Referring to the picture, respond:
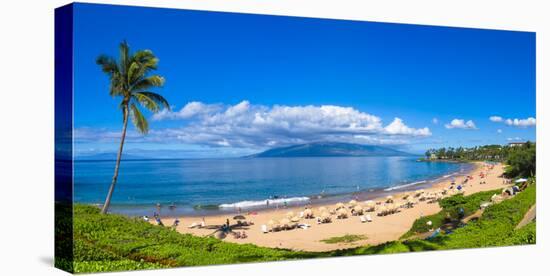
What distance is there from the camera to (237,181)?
10938 mm

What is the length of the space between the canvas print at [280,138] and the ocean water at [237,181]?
21mm

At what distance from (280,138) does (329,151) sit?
0.89 meters

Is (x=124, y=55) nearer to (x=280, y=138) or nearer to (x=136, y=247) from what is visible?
(x=136, y=247)

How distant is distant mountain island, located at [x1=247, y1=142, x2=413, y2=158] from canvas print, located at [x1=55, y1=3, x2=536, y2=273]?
0.02m

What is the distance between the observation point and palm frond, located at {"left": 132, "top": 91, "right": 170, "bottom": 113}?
10258mm

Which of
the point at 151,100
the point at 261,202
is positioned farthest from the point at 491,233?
the point at 151,100

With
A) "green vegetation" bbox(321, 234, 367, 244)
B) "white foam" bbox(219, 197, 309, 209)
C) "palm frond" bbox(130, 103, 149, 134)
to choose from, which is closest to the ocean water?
"white foam" bbox(219, 197, 309, 209)

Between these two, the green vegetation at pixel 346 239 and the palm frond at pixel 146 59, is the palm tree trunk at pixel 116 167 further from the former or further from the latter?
the green vegetation at pixel 346 239

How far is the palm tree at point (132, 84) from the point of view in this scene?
32.8 feet

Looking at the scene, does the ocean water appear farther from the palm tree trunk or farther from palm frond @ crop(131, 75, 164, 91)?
palm frond @ crop(131, 75, 164, 91)

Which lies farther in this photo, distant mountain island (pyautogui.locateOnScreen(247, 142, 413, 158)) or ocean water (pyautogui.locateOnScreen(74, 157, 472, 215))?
distant mountain island (pyautogui.locateOnScreen(247, 142, 413, 158))

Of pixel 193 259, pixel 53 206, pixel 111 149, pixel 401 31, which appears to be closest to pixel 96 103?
pixel 111 149

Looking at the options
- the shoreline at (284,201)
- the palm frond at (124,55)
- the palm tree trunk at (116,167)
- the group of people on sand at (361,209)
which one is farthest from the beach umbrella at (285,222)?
the palm frond at (124,55)

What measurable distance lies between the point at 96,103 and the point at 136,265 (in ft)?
7.11
